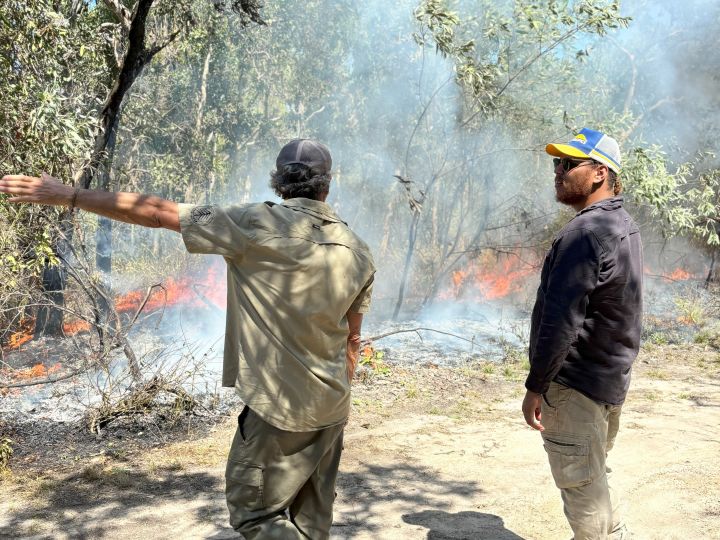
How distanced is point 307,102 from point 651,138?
1023 centimetres

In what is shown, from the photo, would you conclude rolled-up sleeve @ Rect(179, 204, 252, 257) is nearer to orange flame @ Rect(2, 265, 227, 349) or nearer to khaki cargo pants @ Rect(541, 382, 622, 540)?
khaki cargo pants @ Rect(541, 382, 622, 540)

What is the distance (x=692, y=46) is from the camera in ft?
55.0

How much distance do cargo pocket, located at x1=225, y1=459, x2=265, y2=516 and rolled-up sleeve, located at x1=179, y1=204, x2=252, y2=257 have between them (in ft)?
2.40

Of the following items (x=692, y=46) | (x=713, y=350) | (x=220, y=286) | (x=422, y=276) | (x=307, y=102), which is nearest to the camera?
(x=713, y=350)

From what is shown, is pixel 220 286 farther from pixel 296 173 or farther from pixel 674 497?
pixel 296 173

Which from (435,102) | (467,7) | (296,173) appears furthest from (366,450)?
(467,7)

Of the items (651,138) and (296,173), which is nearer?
(296,173)

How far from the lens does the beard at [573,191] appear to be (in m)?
2.88

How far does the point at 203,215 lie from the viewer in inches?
87.4

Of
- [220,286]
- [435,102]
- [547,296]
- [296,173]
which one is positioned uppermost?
[435,102]

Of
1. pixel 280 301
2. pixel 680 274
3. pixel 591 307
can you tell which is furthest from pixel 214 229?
pixel 680 274

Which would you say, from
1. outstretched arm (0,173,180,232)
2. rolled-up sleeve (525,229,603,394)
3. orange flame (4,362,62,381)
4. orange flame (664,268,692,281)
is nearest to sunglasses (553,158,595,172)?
rolled-up sleeve (525,229,603,394)

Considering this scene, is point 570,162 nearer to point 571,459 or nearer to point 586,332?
point 586,332

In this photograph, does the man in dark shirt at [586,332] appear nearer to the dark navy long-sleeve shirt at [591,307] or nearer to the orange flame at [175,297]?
the dark navy long-sleeve shirt at [591,307]
